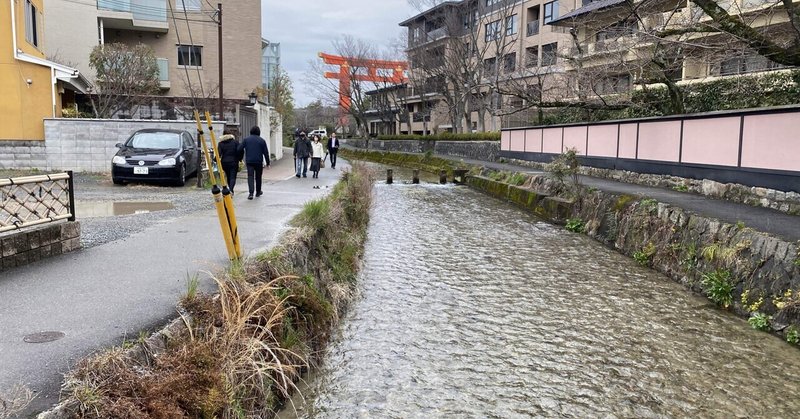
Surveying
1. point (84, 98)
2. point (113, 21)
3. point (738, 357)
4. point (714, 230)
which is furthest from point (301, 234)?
point (113, 21)

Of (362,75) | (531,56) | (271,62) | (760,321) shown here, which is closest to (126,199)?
(760,321)

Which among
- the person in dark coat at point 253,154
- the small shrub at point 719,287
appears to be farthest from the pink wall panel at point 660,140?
the person in dark coat at point 253,154

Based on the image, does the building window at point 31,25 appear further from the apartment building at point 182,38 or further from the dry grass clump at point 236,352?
the dry grass clump at point 236,352

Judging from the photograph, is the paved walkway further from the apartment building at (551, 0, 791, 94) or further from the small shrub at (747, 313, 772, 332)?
the apartment building at (551, 0, 791, 94)

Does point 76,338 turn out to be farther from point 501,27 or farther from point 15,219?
point 501,27

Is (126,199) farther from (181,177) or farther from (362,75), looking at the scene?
(362,75)

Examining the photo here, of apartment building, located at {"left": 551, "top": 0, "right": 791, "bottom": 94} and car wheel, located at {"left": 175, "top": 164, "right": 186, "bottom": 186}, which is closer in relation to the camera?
apartment building, located at {"left": 551, "top": 0, "right": 791, "bottom": 94}

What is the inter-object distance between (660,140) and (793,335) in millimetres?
10125

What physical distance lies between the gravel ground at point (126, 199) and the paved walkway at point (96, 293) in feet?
1.28

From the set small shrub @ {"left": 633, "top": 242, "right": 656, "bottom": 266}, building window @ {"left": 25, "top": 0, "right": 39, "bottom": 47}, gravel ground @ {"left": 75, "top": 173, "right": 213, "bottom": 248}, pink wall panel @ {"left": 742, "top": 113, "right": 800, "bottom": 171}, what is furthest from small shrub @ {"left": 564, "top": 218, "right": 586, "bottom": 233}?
building window @ {"left": 25, "top": 0, "right": 39, "bottom": 47}

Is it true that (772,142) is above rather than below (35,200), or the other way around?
above

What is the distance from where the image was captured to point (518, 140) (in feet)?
88.5

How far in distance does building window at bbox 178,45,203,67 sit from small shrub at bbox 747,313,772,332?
92.6ft

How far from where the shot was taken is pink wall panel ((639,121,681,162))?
14.4 metres
